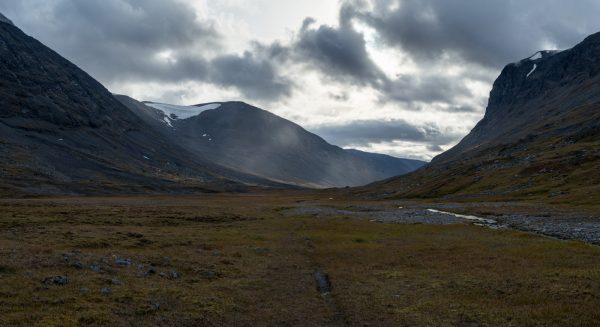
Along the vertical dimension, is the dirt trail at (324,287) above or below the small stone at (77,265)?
above

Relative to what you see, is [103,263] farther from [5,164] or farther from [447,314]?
[5,164]

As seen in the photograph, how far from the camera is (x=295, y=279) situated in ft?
108

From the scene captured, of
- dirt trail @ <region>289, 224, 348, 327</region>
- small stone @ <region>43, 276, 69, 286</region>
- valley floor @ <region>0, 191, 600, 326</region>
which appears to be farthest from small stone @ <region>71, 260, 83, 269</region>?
dirt trail @ <region>289, 224, 348, 327</region>

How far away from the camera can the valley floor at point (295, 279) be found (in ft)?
72.1

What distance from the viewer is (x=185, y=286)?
2847cm

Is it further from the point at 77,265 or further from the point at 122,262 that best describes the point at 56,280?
the point at 122,262

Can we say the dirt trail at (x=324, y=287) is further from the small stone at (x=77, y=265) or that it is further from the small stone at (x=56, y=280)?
the small stone at (x=77, y=265)

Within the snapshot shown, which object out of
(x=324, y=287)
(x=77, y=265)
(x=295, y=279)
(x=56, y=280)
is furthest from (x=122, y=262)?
(x=324, y=287)

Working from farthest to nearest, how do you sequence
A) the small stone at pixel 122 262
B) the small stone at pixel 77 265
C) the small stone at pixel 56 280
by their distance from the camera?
the small stone at pixel 122 262 → the small stone at pixel 77 265 → the small stone at pixel 56 280

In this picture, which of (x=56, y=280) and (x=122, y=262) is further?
(x=122, y=262)

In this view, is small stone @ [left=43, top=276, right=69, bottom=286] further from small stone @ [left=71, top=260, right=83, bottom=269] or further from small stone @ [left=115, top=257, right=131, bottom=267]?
small stone @ [left=115, top=257, right=131, bottom=267]

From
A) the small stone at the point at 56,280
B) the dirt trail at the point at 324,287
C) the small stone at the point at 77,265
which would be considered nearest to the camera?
the dirt trail at the point at 324,287

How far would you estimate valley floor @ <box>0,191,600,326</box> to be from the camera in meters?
22.0

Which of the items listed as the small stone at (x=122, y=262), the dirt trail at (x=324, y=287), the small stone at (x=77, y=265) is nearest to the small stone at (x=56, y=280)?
the small stone at (x=77, y=265)
